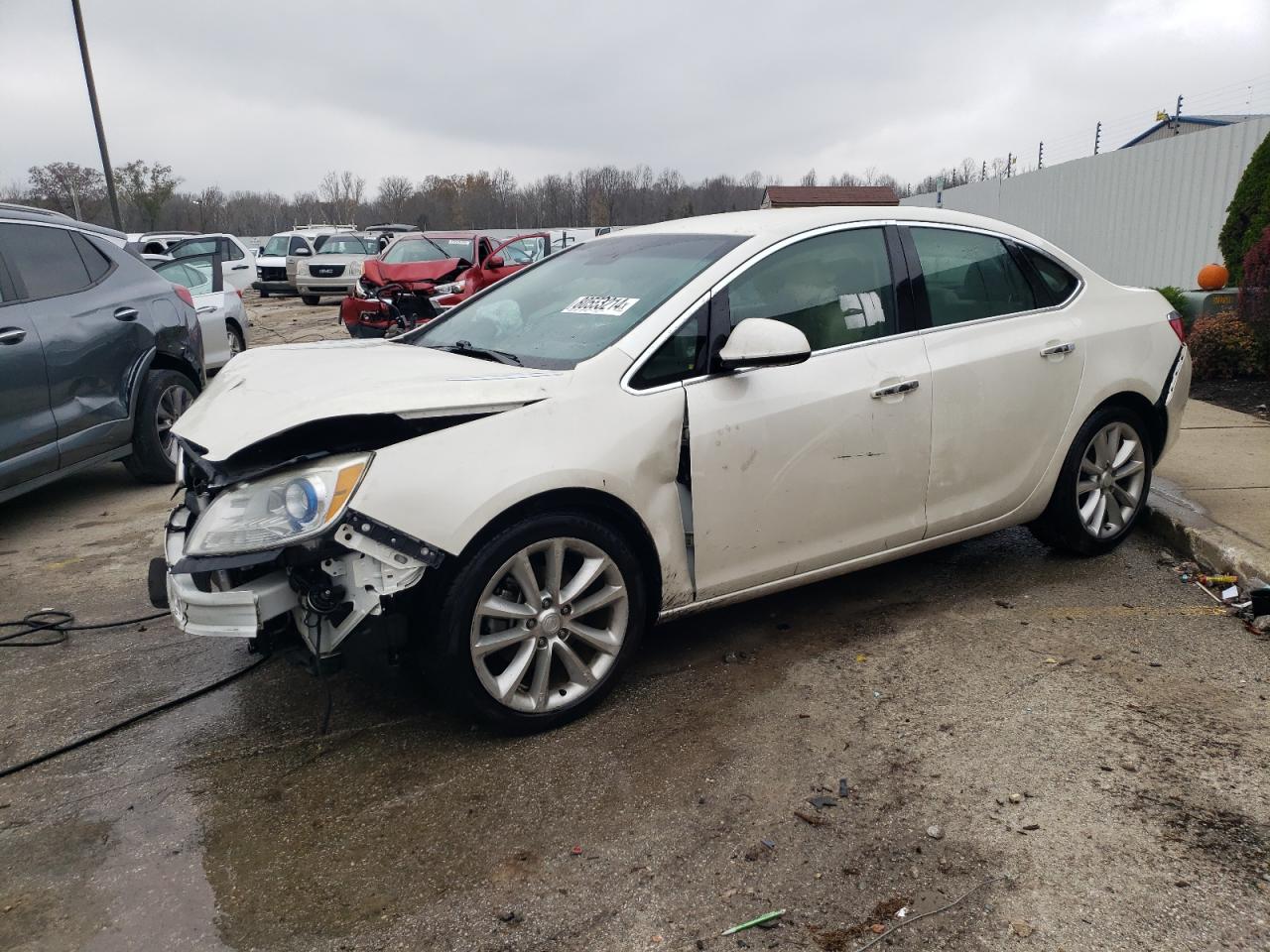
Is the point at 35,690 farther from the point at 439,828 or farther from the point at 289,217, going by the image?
the point at 289,217

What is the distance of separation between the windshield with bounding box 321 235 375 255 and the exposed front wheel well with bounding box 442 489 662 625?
24.8m

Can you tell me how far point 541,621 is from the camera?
3.27m

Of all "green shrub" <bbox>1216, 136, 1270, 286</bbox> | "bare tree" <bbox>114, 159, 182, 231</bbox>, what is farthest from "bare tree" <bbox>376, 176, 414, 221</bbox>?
"green shrub" <bbox>1216, 136, 1270, 286</bbox>

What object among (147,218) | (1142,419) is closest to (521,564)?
(1142,419)

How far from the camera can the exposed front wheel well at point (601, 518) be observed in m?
3.15

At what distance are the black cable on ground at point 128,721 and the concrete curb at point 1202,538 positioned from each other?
4066 mm

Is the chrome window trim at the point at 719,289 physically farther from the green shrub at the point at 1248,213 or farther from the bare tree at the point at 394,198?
the bare tree at the point at 394,198

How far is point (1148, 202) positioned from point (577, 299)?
45.6ft

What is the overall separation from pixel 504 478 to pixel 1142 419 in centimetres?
337

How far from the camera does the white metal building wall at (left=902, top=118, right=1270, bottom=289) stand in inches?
514

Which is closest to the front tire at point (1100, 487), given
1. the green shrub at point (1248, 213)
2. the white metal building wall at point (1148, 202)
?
the green shrub at point (1248, 213)

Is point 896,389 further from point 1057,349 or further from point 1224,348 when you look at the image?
point 1224,348

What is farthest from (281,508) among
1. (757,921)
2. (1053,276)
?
(1053,276)

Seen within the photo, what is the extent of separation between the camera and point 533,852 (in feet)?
9.12
